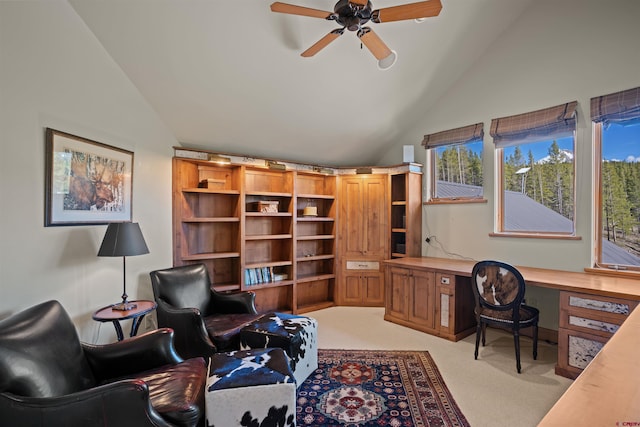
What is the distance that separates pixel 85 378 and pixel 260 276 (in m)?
2.43

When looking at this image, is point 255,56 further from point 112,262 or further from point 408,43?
point 112,262

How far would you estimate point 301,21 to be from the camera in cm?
279

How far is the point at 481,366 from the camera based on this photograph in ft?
9.19

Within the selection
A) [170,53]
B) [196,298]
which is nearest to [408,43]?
[170,53]

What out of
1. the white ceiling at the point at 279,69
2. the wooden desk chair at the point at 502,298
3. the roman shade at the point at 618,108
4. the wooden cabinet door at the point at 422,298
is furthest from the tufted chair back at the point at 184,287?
the roman shade at the point at 618,108

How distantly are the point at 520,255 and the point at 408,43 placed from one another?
273 cm

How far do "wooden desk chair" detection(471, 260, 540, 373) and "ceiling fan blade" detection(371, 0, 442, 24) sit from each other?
6.92ft

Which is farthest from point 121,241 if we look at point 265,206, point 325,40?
point 325,40

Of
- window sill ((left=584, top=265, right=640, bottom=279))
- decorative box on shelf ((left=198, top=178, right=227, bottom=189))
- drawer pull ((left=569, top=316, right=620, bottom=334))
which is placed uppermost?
decorative box on shelf ((left=198, top=178, right=227, bottom=189))

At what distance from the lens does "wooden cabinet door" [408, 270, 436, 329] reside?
11.6 feet

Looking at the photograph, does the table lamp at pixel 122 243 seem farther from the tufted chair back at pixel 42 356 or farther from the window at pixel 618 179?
the window at pixel 618 179

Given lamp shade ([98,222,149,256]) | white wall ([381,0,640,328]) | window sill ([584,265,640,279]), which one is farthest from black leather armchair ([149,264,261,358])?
window sill ([584,265,640,279])

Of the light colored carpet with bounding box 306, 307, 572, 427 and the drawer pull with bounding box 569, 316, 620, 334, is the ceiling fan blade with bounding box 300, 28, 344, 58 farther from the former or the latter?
the drawer pull with bounding box 569, 316, 620, 334

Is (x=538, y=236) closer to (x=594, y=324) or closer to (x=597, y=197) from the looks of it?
(x=597, y=197)
